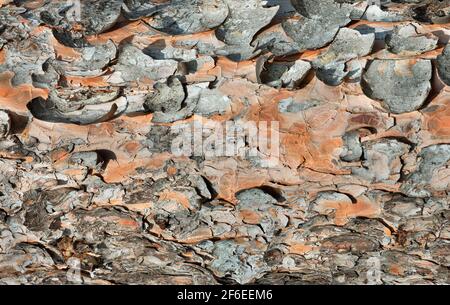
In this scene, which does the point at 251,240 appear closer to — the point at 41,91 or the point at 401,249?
the point at 401,249

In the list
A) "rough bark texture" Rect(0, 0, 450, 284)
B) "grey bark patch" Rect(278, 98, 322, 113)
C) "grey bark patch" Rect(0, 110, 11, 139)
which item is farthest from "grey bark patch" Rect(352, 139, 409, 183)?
"grey bark patch" Rect(0, 110, 11, 139)

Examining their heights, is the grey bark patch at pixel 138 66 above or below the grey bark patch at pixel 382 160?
above

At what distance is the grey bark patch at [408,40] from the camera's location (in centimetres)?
103

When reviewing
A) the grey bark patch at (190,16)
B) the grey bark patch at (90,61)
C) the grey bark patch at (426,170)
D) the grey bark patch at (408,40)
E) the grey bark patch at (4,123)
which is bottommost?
the grey bark patch at (426,170)

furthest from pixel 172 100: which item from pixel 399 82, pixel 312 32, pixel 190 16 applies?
pixel 399 82

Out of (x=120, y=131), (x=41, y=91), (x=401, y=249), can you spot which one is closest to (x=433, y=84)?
(x=401, y=249)

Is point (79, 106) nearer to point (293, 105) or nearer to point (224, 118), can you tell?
point (224, 118)

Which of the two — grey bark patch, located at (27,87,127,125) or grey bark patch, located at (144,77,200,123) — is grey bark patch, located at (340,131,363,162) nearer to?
grey bark patch, located at (144,77,200,123)

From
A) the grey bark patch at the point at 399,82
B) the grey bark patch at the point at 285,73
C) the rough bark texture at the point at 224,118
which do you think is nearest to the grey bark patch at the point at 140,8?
the rough bark texture at the point at 224,118

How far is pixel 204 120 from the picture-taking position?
1111 millimetres

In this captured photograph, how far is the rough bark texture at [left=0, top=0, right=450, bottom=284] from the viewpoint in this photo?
1.04 m

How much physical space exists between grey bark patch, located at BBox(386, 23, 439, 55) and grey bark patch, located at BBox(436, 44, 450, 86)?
21mm

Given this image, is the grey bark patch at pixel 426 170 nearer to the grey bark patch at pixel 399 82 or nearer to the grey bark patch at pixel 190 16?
the grey bark patch at pixel 399 82

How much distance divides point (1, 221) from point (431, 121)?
0.91m
